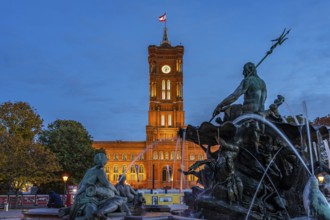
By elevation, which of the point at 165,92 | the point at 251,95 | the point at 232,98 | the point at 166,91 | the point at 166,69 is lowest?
the point at 232,98

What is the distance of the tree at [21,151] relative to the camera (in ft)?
93.4

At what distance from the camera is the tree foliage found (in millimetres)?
28464

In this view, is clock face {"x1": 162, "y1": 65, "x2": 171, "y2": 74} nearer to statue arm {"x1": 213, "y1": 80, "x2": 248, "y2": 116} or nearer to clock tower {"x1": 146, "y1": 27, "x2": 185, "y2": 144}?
clock tower {"x1": 146, "y1": 27, "x2": 185, "y2": 144}

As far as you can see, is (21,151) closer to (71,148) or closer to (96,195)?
(71,148)

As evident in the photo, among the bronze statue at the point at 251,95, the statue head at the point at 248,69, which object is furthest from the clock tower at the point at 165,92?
the bronze statue at the point at 251,95

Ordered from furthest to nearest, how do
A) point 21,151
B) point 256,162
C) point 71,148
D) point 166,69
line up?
1. point 166,69
2. point 71,148
3. point 21,151
4. point 256,162

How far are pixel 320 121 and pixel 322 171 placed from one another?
3174 cm

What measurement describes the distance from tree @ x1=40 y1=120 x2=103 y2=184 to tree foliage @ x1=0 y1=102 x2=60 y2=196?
5.98 metres

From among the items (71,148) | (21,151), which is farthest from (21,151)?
(71,148)

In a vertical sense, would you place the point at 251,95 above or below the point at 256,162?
above

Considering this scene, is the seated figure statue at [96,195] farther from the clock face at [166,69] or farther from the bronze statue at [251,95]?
the clock face at [166,69]

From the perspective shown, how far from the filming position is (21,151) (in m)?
29.1

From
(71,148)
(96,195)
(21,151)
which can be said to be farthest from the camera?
(71,148)

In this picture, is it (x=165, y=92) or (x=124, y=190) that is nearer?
(x=124, y=190)
